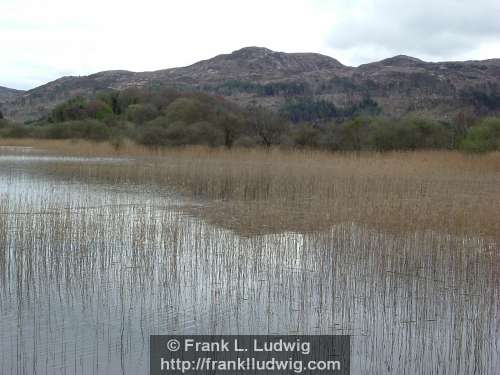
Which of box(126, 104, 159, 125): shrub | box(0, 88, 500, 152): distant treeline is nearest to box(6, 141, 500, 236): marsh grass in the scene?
box(0, 88, 500, 152): distant treeline

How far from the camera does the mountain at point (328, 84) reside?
10736 centimetres

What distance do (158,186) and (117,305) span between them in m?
11.3

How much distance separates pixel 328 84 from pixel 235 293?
142 metres

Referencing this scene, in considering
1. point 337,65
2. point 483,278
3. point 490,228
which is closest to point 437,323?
point 483,278

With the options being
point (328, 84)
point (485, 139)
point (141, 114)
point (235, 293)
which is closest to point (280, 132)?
point (485, 139)

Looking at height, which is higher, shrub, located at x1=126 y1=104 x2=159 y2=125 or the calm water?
shrub, located at x1=126 y1=104 x2=159 y2=125

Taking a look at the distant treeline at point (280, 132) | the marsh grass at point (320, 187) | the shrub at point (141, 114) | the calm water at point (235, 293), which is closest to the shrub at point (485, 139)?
the distant treeline at point (280, 132)

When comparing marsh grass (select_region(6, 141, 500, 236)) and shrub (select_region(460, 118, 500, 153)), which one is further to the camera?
shrub (select_region(460, 118, 500, 153))

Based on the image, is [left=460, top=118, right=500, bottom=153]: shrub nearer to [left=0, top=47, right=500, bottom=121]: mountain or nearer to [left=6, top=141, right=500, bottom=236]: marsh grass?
[left=6, top=141, right=500, bottom=236]: marsh grass

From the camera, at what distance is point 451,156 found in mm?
23016

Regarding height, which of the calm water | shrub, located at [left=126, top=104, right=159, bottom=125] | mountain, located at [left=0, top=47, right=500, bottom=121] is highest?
mountain, located at [left=0, top=47, right=500, bottom=121]

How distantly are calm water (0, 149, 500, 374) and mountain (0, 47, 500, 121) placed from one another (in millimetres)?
75673

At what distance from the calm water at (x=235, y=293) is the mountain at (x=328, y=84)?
75673 millimetres

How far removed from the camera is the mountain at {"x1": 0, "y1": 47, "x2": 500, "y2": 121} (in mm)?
107356
